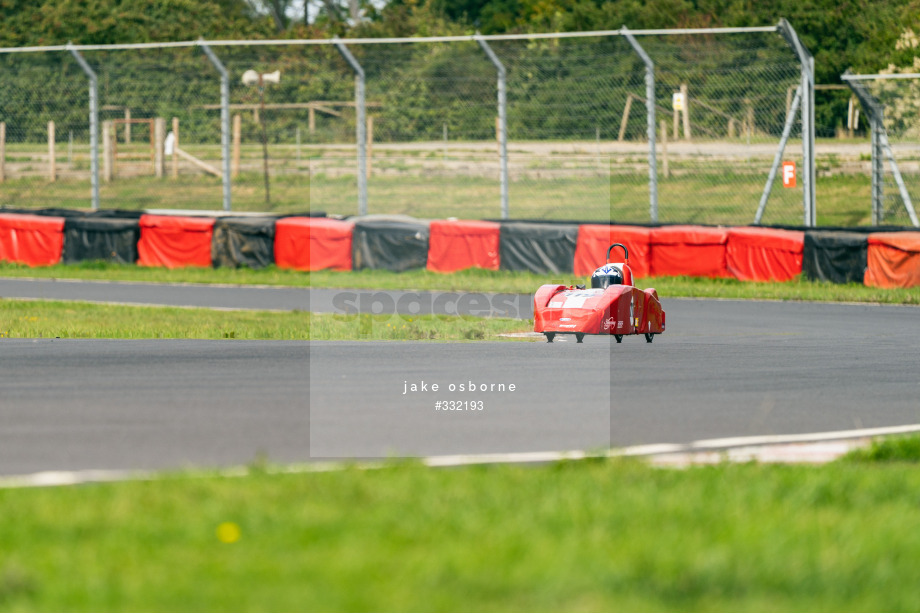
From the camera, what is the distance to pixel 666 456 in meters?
7.55

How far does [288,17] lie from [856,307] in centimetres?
6093

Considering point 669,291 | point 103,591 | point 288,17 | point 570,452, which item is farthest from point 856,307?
point 288,17

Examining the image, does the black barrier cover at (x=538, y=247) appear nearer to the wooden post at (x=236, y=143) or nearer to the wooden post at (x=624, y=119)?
the wooden post at (x=624, y=119)

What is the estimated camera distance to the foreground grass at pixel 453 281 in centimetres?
1902

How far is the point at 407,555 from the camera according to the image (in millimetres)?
5129

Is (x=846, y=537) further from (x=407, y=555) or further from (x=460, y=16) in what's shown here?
(x=460, y=16)

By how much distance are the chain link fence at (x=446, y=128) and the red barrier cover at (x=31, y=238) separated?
2.42m

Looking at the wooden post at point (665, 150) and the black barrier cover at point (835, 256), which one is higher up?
the wooden post at point (665, 150)

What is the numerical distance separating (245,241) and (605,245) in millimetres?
6072

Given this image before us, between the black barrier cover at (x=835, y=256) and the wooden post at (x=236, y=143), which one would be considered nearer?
the black barrier cover at (x=835, y=256)

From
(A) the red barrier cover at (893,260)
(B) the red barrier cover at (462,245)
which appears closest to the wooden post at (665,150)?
(B) the red barrier cover at (462,245)

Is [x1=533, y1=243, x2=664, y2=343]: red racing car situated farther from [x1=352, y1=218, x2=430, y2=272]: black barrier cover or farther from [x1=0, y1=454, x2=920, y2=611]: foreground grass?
[x1=352, y1=218, x2=430, y2=272]: black barrier cover

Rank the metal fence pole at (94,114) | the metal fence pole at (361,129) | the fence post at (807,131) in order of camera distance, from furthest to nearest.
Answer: the metal fence pole at (94,114) → the metal fence pole at (361,129) → the fence post at (807,131)

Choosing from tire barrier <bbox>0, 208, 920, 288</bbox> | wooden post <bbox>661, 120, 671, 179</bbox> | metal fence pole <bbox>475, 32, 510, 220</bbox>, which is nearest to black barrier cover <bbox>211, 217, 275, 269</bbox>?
tire barrier <bbox>0, 208, 920, 288</bbox>
